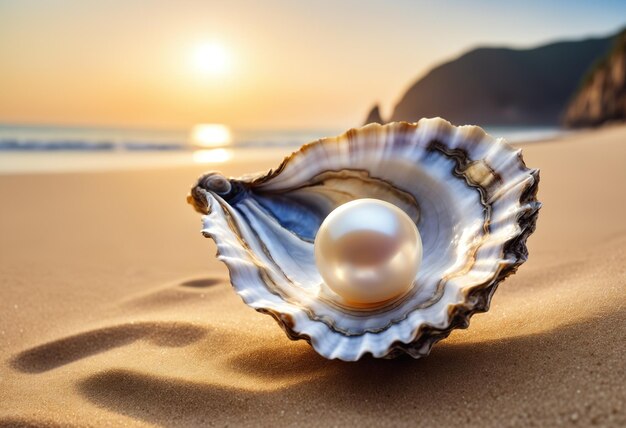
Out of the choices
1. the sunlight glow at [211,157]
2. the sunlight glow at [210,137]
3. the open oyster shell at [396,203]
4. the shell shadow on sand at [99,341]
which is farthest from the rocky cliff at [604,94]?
the shell shadow on sand at [99,341]

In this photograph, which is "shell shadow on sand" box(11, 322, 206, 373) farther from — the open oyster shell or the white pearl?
the white pearl

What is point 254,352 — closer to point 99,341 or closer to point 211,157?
point 99,341

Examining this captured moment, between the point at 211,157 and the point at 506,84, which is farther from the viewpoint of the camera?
the point at 506,84

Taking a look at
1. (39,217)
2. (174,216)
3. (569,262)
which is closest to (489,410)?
(569,262)

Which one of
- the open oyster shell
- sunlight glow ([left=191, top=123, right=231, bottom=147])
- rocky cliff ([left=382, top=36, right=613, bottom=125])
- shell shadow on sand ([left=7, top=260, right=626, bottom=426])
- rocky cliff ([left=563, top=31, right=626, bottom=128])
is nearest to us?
shell shadow on sand ([left=7, top=260, right=626, bottom=426])

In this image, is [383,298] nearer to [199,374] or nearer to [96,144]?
[199,374]

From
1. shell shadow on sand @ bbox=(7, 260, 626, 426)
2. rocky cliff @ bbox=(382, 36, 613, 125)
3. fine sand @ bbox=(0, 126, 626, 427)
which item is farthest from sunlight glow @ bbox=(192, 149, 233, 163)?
rocky cliff @ bbox=(382, 36, 613, 125)

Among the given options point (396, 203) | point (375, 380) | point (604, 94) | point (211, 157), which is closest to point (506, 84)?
point (604, 94)
